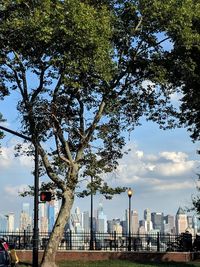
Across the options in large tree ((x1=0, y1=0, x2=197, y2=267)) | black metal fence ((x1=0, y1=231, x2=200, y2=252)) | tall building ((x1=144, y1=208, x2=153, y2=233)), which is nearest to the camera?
large tree ((x1=0, y1=0, x2=197, y2=267))

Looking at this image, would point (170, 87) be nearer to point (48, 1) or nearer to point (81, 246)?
point (48, 1)

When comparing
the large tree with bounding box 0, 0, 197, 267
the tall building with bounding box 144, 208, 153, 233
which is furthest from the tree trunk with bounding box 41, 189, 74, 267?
the tall building with bounding box 144, 208, 153, 233

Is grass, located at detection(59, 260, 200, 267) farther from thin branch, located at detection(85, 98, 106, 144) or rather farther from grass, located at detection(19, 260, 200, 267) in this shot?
thin branch, located at detection(85, 98, 106, 144)

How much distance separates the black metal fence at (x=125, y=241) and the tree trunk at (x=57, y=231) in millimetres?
9364

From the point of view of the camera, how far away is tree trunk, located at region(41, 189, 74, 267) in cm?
2366

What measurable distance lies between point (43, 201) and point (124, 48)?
731cm

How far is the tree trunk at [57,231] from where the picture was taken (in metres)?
23.7

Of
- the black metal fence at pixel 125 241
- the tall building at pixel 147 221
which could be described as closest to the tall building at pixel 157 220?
→ the tall building at pixel 147 221

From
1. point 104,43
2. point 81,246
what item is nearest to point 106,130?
point 104,43

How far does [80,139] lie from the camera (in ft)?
82.7

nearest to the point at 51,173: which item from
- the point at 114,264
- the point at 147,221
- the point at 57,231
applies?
the point at 57,231

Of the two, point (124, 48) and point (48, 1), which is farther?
point (124, 48)

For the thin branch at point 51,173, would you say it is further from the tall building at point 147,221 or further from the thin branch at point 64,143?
the tall building at point 147,221

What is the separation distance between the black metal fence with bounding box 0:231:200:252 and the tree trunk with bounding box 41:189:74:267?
9364mm
